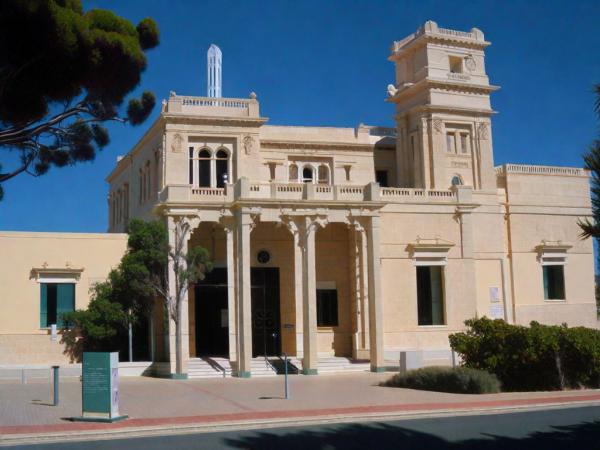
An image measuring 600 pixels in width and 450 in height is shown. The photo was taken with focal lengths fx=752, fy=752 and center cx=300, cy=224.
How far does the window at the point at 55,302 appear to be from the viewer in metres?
33.9

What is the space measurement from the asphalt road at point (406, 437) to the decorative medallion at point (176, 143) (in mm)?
23126

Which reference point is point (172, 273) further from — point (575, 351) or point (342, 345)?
Answer: point (575, 351)

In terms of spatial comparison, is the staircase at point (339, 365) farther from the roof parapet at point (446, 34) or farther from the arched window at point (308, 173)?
the roof parapet at point (446, 34)

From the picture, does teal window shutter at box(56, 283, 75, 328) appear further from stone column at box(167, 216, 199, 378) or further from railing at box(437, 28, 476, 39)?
railing at box(437, 28, 476, 39)

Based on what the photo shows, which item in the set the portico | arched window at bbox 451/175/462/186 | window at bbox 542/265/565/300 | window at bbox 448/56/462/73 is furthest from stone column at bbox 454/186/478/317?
window at bbox 448/56/462/73

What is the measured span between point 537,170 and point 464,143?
504 cm

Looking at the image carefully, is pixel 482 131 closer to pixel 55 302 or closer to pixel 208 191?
pixel 208 191

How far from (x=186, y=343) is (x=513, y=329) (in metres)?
13.9

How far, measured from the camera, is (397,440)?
15219mm

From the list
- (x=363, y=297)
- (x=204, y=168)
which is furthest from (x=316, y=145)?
→ (x=363, y=297)

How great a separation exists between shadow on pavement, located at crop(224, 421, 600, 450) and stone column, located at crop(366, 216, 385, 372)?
56.8ft

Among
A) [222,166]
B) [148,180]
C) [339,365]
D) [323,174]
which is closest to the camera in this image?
[339,365]

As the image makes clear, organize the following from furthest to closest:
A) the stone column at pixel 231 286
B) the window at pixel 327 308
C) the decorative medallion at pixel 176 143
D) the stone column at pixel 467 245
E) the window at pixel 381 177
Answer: the window at pixel 381 177 → the stone column at pixel 467 245 → the window at pixel 327 308 → the decorative medallion at pixel 176 143 → the stone column at pixel 231 286

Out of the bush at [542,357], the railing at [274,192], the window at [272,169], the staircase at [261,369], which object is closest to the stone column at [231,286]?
the staircase at [261,369]
